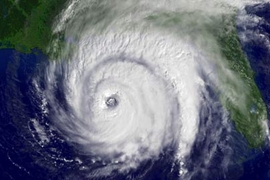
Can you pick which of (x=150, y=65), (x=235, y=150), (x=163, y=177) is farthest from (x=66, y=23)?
(x=235, y=150)

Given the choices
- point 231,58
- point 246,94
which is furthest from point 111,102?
point 246,94

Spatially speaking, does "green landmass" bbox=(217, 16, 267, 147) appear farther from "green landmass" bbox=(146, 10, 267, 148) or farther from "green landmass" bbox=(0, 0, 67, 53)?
"green landmass" bbox=(0, 0, 67, 53)

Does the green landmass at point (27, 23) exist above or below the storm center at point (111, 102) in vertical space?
above

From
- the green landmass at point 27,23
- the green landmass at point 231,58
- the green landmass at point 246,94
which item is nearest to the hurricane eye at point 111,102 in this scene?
the green landmass at point 27,23

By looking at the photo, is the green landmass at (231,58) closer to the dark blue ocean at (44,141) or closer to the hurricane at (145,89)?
the hurricane at (145,89)

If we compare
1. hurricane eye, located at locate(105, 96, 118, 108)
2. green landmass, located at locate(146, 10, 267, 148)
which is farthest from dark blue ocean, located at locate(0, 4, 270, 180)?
hurricane eye, located at locate(105, 96, 118, 108)

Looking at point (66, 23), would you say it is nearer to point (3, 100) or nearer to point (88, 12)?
point (88, 12)
